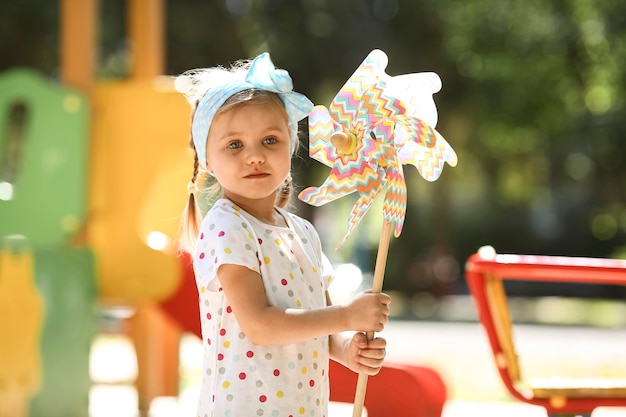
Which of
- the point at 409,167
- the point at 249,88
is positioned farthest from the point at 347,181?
the point at 409,167

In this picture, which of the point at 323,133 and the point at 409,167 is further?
the point at 409,167

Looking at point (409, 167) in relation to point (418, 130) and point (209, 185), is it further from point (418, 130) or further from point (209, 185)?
point (418, 130)

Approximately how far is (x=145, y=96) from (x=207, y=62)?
21.3ft

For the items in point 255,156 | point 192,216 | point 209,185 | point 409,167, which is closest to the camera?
point 255,156

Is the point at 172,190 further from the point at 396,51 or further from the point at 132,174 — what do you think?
the point at 396,51

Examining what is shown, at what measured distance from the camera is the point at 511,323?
363cm

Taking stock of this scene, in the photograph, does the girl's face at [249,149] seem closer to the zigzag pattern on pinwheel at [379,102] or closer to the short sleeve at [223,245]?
the short sleeve at [223,245]

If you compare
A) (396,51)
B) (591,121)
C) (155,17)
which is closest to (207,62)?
(396,51)

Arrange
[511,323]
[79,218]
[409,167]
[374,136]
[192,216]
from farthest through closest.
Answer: [409,167], [79,218], [511,323], [192,216], [374,136]

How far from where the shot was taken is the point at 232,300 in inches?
85.4

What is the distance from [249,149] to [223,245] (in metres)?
0.24

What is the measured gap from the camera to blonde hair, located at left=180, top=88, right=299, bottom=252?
2.31 meters

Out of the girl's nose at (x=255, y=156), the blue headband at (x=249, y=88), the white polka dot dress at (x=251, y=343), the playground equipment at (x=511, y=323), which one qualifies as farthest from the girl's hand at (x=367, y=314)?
the playground equipment at (x=511, y=323)

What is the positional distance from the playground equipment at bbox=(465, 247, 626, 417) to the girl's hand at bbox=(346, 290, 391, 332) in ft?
5.02
